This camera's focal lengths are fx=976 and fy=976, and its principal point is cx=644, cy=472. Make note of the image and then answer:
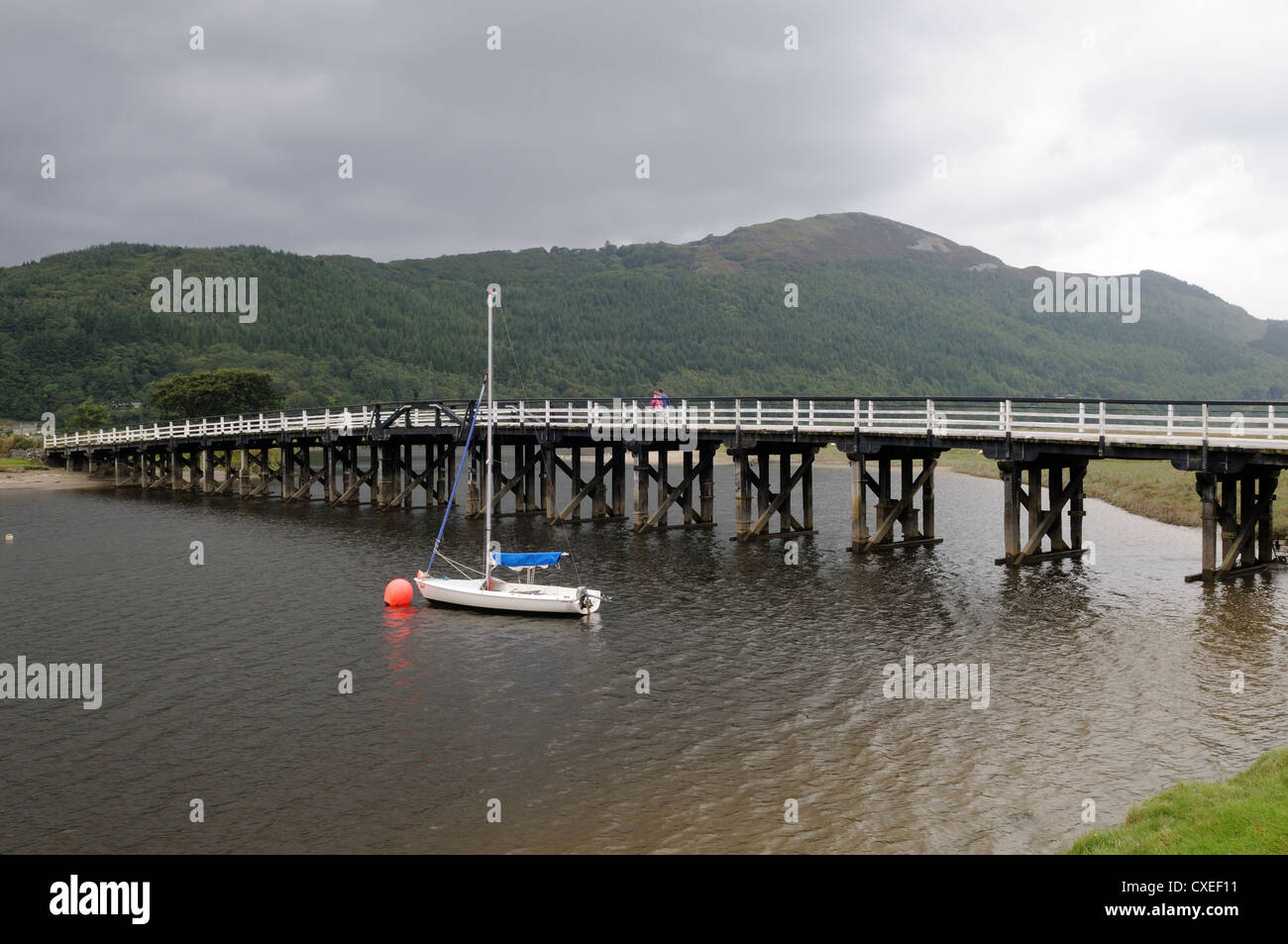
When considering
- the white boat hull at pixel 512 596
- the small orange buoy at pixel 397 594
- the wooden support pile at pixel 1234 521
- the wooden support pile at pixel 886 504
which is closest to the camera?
the white boat hull at pixel 512 596

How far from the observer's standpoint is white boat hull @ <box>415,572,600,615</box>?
2706cm

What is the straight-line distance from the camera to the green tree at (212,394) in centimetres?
11369

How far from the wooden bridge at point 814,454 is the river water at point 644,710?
241 centimetres

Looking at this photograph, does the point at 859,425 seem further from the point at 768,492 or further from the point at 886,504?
the point at 768,492

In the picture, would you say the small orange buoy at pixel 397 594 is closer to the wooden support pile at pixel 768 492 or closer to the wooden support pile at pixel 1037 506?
the wooden support pile at pixel 768 492

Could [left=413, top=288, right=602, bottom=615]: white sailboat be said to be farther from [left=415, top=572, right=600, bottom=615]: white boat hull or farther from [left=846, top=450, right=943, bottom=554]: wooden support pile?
[left=846, top=450, right=943, bottom=554]: wooden support pile

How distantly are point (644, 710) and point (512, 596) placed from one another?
32.3 feet

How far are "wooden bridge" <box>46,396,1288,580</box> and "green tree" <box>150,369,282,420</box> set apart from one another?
153 ft

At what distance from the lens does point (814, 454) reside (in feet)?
134

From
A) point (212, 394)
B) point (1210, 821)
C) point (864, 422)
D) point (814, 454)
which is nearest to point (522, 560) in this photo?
point (864, 422)

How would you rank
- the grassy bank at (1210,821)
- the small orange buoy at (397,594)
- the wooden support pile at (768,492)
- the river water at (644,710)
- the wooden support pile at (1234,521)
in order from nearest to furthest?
the grassy bank at (1210,821)
the river water at (644,710)
the wooden support pile at (1234,521)
the small orange buoy at (397,594)
the wooden support pile at (768,492)

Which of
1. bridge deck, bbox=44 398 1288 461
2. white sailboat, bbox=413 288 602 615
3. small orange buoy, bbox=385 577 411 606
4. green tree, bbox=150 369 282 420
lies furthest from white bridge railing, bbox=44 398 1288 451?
green tree, bbox=150 369 282 420

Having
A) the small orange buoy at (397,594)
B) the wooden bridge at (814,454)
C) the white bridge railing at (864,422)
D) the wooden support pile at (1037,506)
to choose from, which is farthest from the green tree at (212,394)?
the wooden support pile at (1037,506)

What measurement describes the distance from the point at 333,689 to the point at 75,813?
6.50 meters
